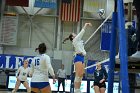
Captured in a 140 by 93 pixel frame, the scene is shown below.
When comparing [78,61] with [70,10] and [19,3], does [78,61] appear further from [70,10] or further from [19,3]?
[70,10]

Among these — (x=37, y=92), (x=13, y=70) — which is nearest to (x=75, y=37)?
(x=37, y=92)

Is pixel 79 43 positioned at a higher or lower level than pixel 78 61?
higher


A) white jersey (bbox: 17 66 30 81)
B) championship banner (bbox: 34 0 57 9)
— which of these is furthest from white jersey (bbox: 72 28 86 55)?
championship banner (bbox: 34 0 57 9)

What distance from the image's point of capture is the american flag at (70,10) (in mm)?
20891

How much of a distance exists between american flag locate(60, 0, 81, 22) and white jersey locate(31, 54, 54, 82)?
14923 mm

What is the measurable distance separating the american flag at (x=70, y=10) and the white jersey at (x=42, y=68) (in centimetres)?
1492

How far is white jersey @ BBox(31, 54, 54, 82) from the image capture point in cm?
607

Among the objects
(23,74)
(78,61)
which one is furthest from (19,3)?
(78,61)

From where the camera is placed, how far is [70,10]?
68.5ft

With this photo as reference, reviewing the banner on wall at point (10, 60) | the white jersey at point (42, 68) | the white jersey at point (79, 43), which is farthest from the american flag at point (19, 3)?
the white jersey at point (42, 68)

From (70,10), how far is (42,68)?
15000mm

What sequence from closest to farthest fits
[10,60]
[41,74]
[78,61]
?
[41,74], [78,61], [10,60]

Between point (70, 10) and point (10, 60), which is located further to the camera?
point (70, 10)

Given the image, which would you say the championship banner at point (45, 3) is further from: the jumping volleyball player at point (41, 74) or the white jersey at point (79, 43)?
the jumping volleyball player at point (41, 74)
